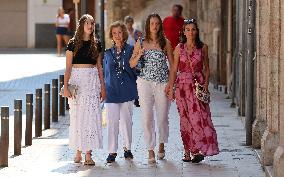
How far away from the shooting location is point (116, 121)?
12.7 metres

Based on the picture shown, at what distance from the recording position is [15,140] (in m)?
13.4

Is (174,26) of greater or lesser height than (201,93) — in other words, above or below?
above

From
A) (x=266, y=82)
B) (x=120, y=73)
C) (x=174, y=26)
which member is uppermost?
(x=174, y=26)

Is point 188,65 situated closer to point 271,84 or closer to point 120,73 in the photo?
point 120,73

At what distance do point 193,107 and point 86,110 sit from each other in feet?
4.12

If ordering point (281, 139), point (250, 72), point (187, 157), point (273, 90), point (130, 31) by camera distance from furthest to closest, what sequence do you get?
point (130, 31)
point (250, 72)
point (187, 157)
point (273, 90)
point (281, 139)

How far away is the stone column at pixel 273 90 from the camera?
11.3m

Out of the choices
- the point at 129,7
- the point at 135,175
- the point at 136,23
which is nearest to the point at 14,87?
the point at 135,175

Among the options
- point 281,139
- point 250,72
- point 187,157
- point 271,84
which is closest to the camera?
point 281,139

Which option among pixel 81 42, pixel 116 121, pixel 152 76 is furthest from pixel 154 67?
pixel 81 42

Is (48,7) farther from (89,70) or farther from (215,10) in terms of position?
(89,70)

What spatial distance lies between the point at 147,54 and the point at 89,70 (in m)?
0.75

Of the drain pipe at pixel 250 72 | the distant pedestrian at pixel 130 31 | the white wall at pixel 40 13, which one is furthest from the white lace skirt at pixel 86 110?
the white wall at pixel 40 13

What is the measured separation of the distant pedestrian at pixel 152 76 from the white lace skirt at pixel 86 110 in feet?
1.85
